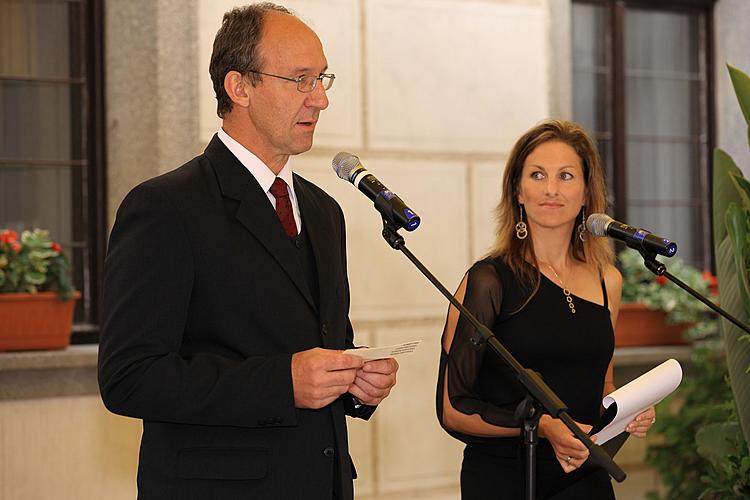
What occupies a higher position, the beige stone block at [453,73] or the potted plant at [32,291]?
the beige stone block at [453,73]

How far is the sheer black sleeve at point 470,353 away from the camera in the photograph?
8.73 feet

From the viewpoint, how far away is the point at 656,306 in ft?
16.2

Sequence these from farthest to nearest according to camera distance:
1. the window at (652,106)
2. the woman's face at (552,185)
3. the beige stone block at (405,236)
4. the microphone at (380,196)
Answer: the window at (652,106), the beige stone block at (405,236), the woman's face at (552,185), the microphone at (380,196)

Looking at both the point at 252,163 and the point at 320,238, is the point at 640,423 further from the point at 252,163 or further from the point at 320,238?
the point at 252,163

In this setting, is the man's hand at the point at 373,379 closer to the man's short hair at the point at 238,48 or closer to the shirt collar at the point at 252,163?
the shirt collar at the point at 252,163

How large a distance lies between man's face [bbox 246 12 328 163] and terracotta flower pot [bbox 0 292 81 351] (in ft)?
6.74

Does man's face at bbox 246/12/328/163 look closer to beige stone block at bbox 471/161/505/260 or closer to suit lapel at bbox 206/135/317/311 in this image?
suit lapel at bbox 206/135/317/311

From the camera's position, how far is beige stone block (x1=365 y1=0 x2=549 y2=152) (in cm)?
442

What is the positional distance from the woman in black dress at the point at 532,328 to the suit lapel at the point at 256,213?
76 centimetres

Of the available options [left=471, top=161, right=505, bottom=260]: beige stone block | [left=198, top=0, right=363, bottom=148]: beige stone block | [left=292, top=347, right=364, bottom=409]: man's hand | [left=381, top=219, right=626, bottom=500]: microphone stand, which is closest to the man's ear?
[left=381, top=219, right=626, bottom=500]: microphone stand

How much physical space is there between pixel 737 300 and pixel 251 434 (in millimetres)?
1897

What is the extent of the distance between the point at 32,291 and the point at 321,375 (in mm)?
2338

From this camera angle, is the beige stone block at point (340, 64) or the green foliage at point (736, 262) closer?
the green foliage at point (736, 262)

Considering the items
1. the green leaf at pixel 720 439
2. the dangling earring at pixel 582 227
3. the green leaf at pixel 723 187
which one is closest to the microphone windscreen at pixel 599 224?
the dangling earring at pixel 582 227
